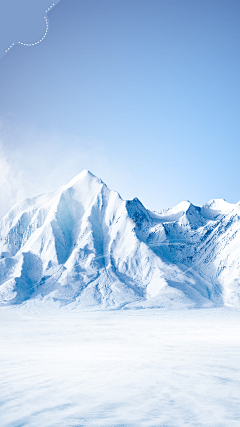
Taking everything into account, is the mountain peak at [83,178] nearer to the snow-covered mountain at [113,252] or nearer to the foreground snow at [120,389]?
the snow-covered mountain at [113,252]

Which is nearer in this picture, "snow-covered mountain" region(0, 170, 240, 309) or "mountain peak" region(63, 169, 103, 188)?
"snow-covered mountain" region(0, 170, 240, 309)

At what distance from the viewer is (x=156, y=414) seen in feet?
22.3

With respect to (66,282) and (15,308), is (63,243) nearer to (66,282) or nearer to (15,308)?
(66,282)

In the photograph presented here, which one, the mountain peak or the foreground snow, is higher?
the mountain peak

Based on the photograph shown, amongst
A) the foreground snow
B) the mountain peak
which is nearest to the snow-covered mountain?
the mountain peak

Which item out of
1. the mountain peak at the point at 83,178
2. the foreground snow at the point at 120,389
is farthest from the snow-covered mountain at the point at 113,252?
the foreground snow at the point at 120,389

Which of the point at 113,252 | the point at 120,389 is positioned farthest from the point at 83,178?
the point at 120,389

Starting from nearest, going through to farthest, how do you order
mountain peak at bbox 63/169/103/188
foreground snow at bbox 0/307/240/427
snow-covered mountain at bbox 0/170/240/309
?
foreground snow at bbox 0/307/240/427, snow-covered mountain at bbox 0/170/240/309, mountain peak at bbox 63/169/103/188

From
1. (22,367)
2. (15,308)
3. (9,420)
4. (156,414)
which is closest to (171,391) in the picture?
(156,414)

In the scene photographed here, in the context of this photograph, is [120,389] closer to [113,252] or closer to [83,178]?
[113,252]

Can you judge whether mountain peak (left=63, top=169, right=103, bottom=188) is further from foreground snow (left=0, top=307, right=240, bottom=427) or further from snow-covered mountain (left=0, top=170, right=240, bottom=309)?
foreground snow (left=0, top=307, right=240, bottom=427)

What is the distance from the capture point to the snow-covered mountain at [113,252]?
5988cm

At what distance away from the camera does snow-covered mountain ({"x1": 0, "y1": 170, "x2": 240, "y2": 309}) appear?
196ft

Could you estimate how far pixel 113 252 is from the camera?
71250mm
